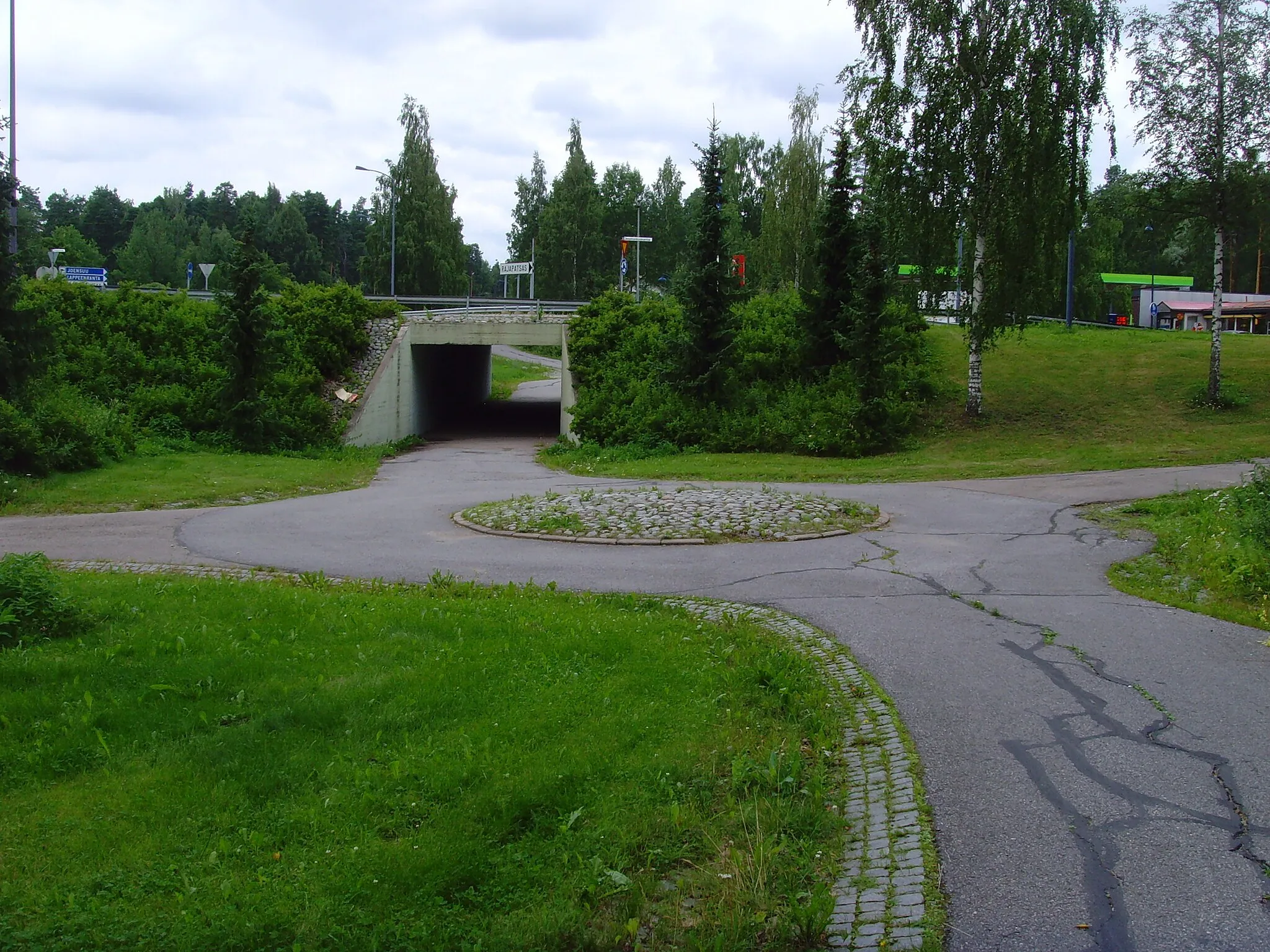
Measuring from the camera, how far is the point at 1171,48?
2473cm

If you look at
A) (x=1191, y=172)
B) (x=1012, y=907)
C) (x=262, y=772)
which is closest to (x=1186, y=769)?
(x=1012, y=907)

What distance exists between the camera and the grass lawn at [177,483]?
1650 centimetres

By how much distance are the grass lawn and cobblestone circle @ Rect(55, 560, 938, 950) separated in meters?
13.2

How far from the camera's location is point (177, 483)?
18438mm

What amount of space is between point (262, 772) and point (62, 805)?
35.4 inches

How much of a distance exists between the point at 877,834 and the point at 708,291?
22049mm

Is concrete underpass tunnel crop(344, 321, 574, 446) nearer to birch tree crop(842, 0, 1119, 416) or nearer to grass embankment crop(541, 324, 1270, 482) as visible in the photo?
grass embankment crop(541, 324, 1270, 482)

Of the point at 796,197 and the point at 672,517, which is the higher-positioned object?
the point at 796,197

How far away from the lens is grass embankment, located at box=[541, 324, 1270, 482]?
2056 centimetres

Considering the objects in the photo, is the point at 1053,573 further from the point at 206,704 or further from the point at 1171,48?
the point at 1171,48

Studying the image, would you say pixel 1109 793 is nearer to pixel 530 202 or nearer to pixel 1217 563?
pixel 1217 563

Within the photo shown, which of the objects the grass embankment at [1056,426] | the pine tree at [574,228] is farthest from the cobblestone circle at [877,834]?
the pine tree at [574,228]

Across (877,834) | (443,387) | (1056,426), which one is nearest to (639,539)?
(877,834)

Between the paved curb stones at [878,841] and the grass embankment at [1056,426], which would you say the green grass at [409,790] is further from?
the grass embankment at [1056,426]
